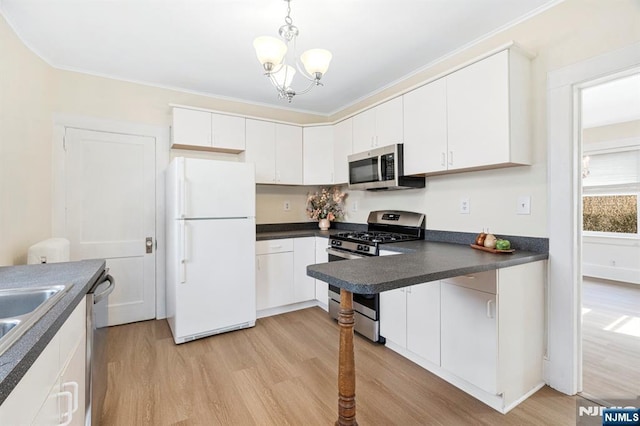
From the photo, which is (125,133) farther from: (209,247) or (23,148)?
(209,247)

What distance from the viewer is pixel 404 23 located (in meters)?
2.17

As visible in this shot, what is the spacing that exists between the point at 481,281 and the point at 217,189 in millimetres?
2246

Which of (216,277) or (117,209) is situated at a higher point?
(117,209)

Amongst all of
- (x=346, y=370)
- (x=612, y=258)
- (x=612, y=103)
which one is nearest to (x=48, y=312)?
(x=346, y=370)

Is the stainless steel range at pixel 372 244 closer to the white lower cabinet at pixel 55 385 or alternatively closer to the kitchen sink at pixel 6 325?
the white lower cabinet at pixel 55 385

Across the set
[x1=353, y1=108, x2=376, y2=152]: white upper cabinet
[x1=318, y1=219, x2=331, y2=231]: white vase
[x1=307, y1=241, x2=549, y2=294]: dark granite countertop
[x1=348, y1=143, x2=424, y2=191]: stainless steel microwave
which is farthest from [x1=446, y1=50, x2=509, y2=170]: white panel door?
[x1=318, y1=219, x2=331, y2=231]: white vase

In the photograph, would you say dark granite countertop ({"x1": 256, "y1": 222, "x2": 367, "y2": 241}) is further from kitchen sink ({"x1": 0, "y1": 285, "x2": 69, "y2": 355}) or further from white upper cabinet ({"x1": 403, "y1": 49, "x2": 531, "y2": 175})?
kitchen sink ({"x1": 0, "y1": 285, "x2": 69, "y2": 355})

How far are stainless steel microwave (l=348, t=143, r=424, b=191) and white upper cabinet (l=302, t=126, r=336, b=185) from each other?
536 millimetres

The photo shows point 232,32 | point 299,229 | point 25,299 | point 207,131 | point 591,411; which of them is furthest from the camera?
point 299,229

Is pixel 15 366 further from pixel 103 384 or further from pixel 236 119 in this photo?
pixel 236 119

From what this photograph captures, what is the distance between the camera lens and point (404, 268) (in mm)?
1429

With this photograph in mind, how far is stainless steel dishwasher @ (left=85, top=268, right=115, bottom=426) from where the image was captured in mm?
1405

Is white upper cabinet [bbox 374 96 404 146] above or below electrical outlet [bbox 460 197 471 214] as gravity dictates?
above

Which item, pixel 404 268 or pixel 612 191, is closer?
pixel 404 268
